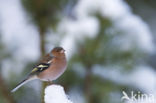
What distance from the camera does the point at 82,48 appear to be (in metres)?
2.94

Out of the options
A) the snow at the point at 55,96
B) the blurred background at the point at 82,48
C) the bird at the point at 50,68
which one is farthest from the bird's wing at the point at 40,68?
the snow at the point at 55,96

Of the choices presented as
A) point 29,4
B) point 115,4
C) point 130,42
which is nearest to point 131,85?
point 130,42

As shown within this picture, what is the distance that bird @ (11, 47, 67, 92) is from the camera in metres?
2.38

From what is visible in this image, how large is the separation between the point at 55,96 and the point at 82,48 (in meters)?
1.78

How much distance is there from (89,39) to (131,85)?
744 millimetres

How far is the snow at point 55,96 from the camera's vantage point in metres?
1.13

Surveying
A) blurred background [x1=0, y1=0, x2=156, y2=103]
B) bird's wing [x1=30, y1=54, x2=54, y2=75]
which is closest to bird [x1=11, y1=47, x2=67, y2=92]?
bird's wing [x1=30, y1=54, x2=54, y2=75]

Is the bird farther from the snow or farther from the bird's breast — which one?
the snow

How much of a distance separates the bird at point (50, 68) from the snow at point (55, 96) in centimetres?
102

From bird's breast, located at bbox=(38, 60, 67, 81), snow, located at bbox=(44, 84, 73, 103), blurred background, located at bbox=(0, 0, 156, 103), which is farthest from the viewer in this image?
blurred background, located at bbox=(0, 0, 156, 103)

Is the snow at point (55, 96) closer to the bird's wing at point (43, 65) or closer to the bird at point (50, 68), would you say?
the bird at point (50, 68)

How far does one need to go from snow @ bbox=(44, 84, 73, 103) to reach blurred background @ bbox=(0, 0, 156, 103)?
162 centimetres

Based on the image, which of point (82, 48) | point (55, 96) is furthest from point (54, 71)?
point (55, 96)

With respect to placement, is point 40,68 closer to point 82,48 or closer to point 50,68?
point 50,68
